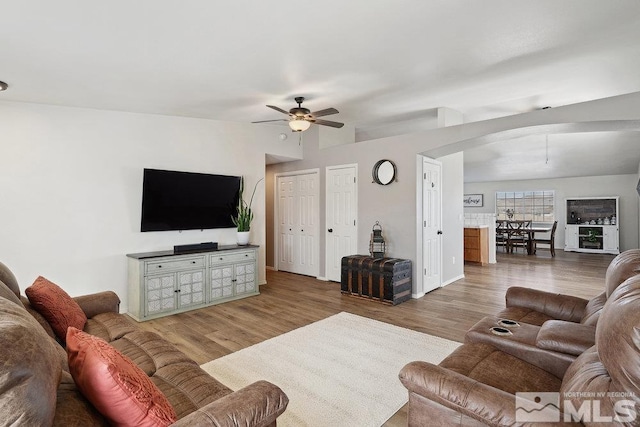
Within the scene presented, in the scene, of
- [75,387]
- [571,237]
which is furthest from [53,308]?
[571,237]

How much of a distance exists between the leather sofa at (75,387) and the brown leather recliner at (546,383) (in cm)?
65

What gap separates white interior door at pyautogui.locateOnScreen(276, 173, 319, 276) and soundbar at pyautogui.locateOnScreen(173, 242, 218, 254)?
197 centimetres

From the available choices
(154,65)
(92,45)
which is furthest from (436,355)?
(92,45)

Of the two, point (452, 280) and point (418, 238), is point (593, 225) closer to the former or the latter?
point (452, 280)

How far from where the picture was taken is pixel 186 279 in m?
4.33

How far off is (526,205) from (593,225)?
1925 millimetres

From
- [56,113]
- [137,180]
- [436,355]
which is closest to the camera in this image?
[436,355]

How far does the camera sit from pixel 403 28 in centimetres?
260

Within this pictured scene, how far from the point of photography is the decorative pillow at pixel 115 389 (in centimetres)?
106

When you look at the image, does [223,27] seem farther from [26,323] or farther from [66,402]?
[66,402]

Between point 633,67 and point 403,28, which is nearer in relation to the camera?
point 403,28

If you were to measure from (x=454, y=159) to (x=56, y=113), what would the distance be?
5.68 m

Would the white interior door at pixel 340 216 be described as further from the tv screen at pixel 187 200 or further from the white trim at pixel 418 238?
the tv screen at pixel 187 200

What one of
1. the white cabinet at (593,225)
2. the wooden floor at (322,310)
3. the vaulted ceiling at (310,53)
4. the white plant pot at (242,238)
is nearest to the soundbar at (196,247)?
the white plant pot at (242,238)
